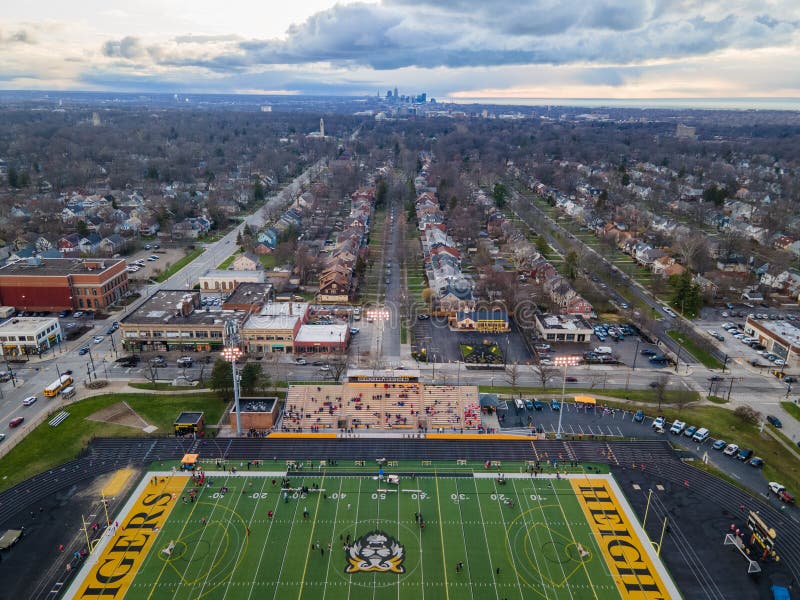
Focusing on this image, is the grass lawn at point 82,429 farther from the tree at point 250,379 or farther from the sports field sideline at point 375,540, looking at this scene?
the sports field sideline at point 375,540

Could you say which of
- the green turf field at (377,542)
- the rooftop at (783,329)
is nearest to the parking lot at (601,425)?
the green turf field at (377,542)

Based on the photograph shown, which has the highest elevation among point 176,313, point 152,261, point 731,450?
point 176,313

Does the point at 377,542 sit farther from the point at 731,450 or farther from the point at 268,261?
the point at 268,261

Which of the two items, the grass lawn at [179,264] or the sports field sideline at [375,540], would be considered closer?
the sports field sideline at [375,540]

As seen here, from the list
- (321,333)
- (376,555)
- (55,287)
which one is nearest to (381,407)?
(376,555)

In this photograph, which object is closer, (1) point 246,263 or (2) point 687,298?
(2) point 687,298

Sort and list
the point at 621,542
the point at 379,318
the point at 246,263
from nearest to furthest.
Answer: the point at 621,542 → the point at 379,318 → the point at 246,263

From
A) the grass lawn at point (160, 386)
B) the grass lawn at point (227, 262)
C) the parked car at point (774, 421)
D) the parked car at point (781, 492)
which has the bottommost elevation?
the grass lawn at point (227, 262)

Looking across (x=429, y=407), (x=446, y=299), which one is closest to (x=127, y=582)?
(x=429, y=407)
